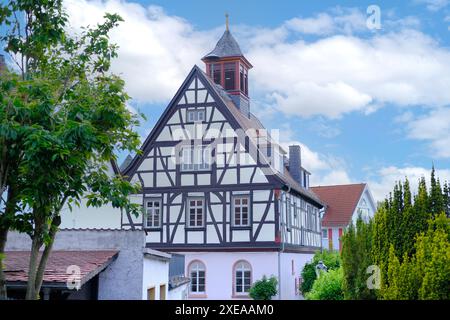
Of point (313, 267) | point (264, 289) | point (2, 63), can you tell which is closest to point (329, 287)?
point (264, 289)

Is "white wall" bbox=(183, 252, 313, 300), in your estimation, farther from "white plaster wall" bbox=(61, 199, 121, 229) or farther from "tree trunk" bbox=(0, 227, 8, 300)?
"tree trunk" bbox=(0, 227, 8, 300)

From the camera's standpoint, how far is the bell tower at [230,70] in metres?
31.6

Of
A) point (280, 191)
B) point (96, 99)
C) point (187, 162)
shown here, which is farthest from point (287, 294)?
point (96, 99)

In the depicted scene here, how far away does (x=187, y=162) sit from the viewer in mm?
26594

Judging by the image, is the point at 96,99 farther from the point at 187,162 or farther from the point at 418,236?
the point at 187,162

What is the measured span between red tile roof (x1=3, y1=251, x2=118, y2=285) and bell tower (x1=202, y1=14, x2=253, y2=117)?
20383mm

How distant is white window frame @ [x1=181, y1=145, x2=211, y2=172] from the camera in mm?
26188

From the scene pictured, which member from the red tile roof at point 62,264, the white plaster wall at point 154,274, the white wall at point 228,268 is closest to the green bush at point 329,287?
the white wall at point 228,268

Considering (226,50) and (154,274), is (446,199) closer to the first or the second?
(154,274)

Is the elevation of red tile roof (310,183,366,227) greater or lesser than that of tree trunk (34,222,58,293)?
greater

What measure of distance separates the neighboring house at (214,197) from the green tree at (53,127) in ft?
54.5

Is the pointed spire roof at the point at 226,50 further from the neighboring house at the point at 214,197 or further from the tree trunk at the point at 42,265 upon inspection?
the tree trunk at the point at 42,265

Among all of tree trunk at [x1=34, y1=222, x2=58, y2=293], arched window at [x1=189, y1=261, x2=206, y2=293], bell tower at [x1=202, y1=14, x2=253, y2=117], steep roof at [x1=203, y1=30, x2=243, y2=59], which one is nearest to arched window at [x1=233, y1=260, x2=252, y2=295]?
arched window at [x1=189, y1=261, x2=206, y2=293]
